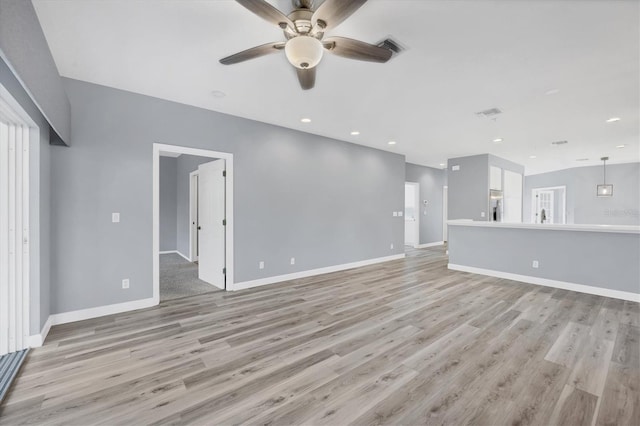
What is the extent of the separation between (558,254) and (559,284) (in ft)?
1.60

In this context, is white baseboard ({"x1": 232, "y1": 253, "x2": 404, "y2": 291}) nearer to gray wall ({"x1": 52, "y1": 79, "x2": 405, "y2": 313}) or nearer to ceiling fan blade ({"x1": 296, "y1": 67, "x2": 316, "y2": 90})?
gray wall ({"x1": 52, "y1": 79, "x2": 405, "y2": 313})

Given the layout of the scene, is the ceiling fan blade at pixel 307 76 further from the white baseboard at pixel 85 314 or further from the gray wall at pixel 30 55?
the white baseboard at pixel 85 314

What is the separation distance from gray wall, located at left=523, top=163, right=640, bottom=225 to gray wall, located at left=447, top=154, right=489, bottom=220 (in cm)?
519

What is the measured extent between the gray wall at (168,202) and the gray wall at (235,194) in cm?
476

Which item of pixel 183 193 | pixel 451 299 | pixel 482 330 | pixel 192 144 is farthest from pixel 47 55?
Result: pixel 183 193

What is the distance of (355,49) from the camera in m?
2.10

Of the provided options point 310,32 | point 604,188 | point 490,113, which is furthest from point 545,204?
point 310,32

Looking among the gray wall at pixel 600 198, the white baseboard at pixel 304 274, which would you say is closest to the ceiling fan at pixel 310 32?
the white baseboard at pixel 304 274

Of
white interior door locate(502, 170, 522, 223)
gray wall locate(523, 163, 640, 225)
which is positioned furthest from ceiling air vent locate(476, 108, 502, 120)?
gray wall locate(523, 163, 640, 225)

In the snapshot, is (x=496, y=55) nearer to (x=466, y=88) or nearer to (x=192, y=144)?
(x=466, y=88)

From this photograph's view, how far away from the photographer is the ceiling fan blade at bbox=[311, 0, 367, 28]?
1644 millimetres

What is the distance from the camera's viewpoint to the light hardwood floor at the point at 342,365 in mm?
1764

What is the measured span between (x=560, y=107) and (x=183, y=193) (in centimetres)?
810

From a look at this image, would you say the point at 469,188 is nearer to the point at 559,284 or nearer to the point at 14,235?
the point at 559,284
